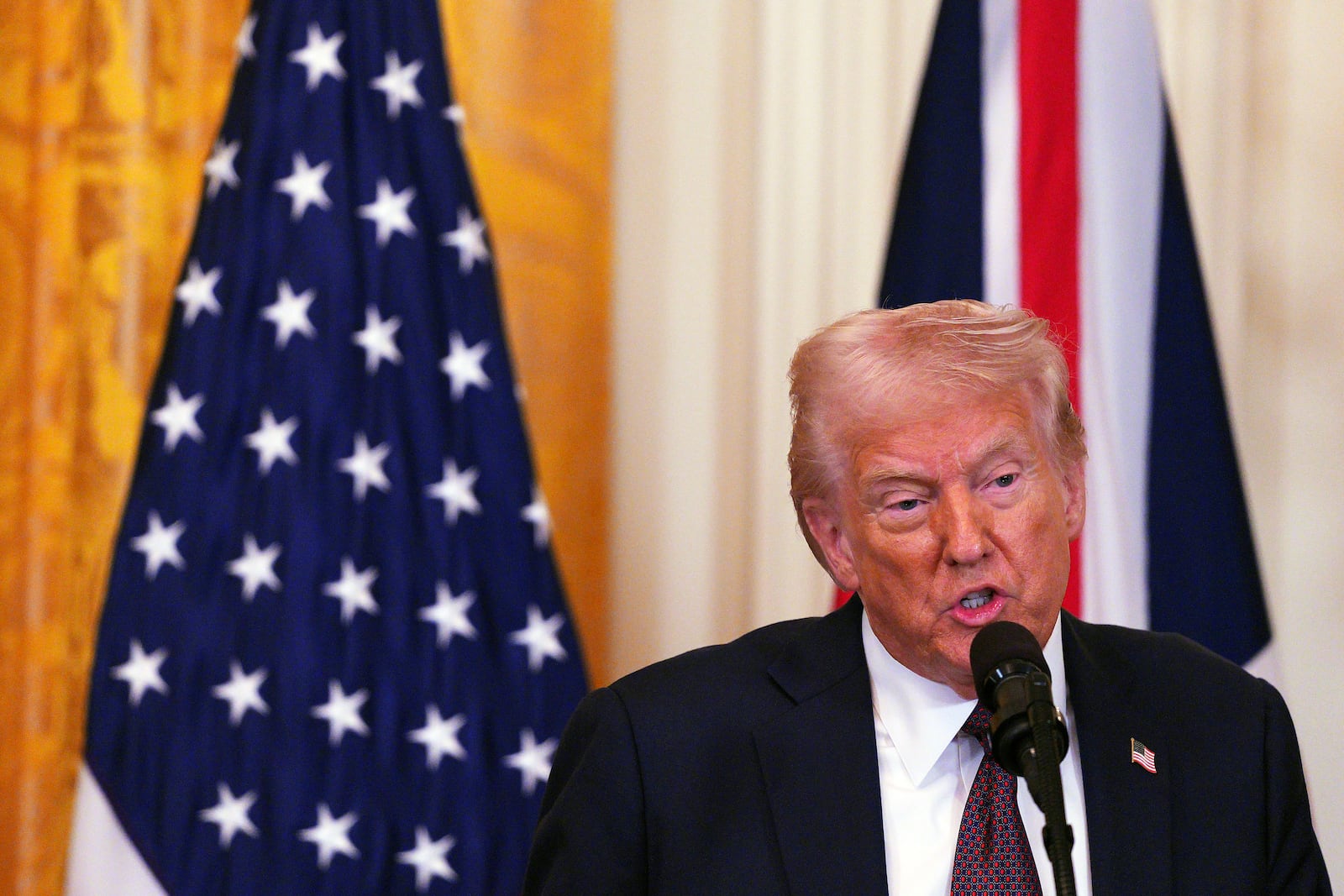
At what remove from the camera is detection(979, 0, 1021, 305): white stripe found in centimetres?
332

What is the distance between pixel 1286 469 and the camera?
3354 millimetres

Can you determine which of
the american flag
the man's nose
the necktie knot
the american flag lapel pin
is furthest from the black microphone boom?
the american flag

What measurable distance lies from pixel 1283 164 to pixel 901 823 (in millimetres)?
2293

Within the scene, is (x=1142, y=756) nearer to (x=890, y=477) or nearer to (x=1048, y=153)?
(x=890, y=477)

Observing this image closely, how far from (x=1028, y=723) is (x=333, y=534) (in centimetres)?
212

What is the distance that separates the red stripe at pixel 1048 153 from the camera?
3.29 m

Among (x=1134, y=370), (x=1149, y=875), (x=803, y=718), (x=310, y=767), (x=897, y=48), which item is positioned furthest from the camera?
(x=897, y=48)

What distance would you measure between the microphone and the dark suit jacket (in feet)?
1.50

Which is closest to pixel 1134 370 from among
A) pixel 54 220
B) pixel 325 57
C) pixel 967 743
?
pixel 967 743

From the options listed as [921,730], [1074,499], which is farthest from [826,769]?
[1074,499]

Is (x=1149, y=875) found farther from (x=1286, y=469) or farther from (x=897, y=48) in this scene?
(x=897, y=48)

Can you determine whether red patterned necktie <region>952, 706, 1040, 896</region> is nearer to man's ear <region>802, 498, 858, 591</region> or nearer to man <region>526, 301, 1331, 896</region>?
man <region>526, 301, 1331, 896</region>

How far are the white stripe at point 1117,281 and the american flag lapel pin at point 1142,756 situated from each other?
1455mm

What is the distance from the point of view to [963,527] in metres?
1.73
